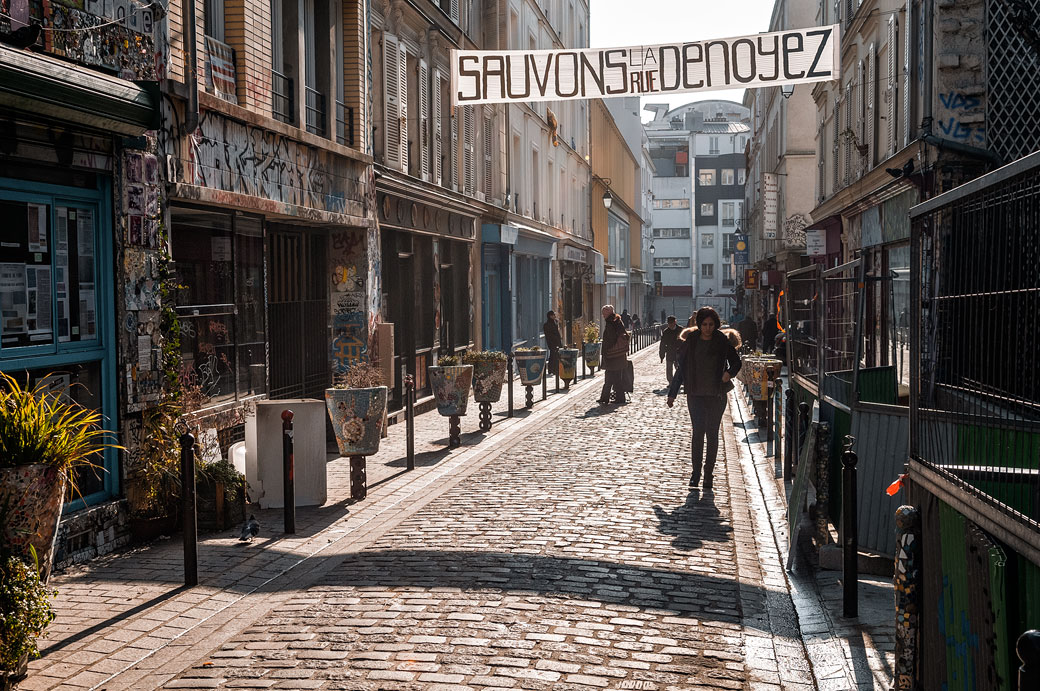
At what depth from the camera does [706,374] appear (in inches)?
391

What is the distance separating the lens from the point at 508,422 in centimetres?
1602

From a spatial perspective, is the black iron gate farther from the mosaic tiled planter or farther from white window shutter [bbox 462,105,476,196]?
white window shutter [bbox 462,105,476,196]

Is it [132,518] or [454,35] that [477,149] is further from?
[132,518]

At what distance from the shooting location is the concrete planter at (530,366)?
18.1 m

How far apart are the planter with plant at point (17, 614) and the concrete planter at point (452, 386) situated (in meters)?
8.52

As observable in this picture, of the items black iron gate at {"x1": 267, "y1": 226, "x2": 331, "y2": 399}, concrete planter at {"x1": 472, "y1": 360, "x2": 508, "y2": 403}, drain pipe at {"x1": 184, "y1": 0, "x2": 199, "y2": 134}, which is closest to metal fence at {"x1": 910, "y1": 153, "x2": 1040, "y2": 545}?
drain pipe at {"x1": 184, "y1": 0, "x2": 199, "y2": 134}

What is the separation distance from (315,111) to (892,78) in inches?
399

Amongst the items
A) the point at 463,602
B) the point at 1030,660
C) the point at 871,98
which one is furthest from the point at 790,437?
the point at 871,98

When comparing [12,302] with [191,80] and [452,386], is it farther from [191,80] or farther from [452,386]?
[452,386]

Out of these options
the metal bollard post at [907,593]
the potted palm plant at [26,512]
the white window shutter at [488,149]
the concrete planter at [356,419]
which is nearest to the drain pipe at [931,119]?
the concrete planter at [356,419]

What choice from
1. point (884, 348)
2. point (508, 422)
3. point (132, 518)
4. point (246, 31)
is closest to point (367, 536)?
point (132, 518)

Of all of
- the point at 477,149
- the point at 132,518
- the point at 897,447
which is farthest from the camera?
the point at 477,149

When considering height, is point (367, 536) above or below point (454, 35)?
below

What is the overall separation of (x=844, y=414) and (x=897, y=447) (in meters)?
0.66
